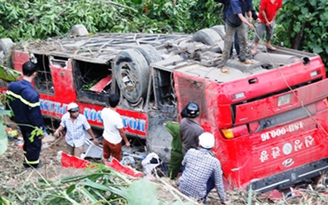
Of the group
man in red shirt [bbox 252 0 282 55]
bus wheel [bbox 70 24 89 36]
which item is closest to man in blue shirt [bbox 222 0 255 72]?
man in red shirt [bbox 252 0 282 55]

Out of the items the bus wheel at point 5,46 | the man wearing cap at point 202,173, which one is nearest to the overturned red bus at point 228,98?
the man wearing cap at point 202,173

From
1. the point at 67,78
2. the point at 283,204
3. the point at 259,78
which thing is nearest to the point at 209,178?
the point at 283,204

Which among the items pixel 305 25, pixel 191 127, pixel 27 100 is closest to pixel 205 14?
pixel 305 25

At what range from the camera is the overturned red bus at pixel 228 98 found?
6895 millimetres

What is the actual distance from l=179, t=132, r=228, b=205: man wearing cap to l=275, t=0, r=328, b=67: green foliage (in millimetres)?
3301

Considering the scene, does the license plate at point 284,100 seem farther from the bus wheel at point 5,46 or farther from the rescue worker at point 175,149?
the bus wheel at point 5,46

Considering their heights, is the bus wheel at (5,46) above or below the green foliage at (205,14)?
above

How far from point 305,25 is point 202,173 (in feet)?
12.4

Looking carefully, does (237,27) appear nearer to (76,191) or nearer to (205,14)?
(76,191)

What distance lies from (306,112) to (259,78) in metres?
0.87

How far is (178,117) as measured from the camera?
7.50 m

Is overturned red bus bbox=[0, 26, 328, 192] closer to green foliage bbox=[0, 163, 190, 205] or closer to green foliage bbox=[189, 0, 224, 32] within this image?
green foliage bbox=[0, 163, 190, 205]

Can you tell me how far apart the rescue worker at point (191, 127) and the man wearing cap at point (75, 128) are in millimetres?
1657

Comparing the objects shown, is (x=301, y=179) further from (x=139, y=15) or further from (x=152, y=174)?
(x=139, y=15)
